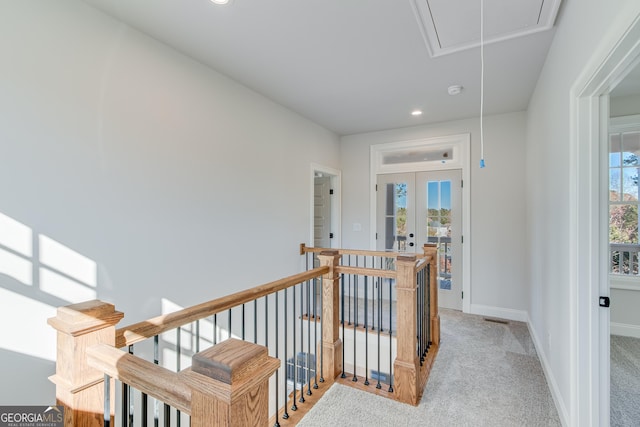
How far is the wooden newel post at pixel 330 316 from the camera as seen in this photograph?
2344mm

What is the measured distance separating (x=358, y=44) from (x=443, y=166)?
2.57 metres

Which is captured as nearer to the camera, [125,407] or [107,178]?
[125,407]

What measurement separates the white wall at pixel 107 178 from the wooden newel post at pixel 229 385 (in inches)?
62.9

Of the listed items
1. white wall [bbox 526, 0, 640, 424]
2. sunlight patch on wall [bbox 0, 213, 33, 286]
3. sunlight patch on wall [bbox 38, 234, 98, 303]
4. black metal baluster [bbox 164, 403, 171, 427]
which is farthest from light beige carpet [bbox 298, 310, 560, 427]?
sunlight patch on wall [bbox 0, 213, 33, 286]

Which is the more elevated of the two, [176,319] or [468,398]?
[176,319]

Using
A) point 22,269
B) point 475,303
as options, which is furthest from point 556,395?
point 22,269

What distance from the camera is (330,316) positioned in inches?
92.4

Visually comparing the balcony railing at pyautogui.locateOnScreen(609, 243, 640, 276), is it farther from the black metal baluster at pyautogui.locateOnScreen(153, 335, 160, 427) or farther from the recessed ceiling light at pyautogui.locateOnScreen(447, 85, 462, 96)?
the black metal baluster at pyautogui.locateOnScreen(153, 335, 160, 427)

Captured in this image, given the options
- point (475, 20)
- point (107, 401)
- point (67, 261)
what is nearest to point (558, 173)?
point (475, 20)

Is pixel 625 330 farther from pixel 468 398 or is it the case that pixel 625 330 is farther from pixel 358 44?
pixel 358 44

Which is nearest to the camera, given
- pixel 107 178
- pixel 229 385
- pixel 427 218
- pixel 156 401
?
pixel 229 385

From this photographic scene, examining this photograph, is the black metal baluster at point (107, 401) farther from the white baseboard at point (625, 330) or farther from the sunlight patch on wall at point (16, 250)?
the white baseboard at point (625, 330)

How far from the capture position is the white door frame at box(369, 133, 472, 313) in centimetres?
418

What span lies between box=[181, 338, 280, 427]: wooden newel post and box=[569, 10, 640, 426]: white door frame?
1.81 metres
